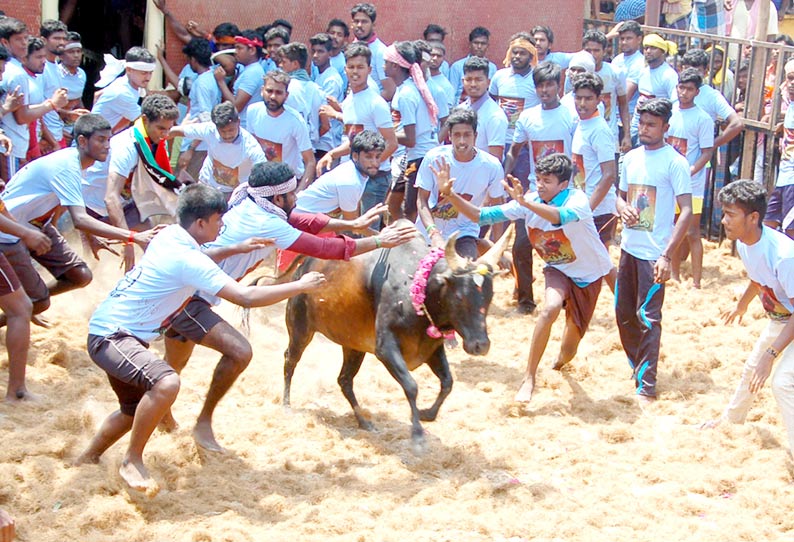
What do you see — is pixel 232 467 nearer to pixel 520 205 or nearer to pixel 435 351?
pixel 435 351

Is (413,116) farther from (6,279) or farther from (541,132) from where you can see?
(6,279)

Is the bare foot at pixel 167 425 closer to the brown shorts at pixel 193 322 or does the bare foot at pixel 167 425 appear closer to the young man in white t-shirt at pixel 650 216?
the brown shorts at pixel 193 322

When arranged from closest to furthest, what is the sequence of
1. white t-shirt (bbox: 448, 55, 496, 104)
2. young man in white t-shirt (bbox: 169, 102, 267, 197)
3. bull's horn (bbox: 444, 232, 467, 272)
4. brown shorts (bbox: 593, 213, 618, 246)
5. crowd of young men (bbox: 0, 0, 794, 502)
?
crowd of young men (bbox: 0, 0, 794, 502) < bull's horn (bbox: 444, 232, 467, 272) < young man in white t-shirt (bbox: 169, 102, 267, 197) < brown shorts (bbox: 593, 213, 618, 246) < white t-shirt (bbox: 448, 55, 496, 104)

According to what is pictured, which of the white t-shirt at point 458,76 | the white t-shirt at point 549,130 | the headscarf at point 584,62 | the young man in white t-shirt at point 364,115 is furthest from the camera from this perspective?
the white t-shirt at point 458,76

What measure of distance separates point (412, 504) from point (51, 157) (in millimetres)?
3481

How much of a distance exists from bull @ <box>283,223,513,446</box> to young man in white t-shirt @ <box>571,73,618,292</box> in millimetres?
2704

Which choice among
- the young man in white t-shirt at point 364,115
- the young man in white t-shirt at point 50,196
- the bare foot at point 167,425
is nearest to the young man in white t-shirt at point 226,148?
the young man in white t-shirt at point 364,115

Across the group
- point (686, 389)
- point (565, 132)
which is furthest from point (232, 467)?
point (565, 132)

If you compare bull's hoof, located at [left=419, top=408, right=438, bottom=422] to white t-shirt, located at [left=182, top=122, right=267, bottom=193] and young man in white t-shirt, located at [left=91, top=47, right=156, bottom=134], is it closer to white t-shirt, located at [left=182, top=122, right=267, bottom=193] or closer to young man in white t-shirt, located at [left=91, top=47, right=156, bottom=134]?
white t-shirt, located at [left=182, top=122, right=267, bottom=193]

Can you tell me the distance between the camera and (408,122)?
412 inches

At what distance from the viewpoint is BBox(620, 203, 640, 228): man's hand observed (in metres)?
7.91

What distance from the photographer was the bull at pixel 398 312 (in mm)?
6672

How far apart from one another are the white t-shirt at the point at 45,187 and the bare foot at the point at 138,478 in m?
2.31

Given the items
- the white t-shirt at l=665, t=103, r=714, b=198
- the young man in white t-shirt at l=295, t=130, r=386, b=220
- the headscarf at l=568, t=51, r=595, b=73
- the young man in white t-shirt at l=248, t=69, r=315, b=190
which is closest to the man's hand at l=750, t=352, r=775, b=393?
the young man in white t-shirt at l=295, t=130, r=386, b=220
